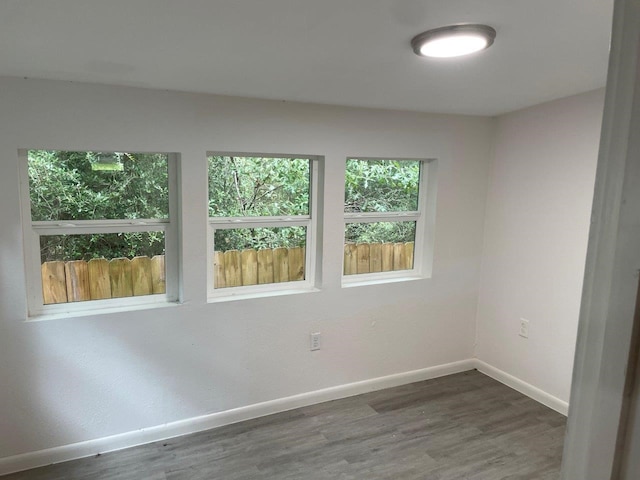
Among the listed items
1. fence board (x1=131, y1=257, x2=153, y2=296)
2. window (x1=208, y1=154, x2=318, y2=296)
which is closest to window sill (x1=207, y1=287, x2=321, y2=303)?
window (x1=208, y1=154, x2=318, y2=296)

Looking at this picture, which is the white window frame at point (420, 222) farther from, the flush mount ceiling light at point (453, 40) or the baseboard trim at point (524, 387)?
the flush mount ceiling light at point (453, 40)

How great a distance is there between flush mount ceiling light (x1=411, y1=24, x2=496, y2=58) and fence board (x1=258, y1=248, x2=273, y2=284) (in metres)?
1.69

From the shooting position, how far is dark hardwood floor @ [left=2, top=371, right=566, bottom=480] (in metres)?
2.36

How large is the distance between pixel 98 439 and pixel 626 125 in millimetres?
2905

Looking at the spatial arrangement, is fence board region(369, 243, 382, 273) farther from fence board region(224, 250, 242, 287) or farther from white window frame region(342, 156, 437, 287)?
fence board region(224, 250, 242, 287)

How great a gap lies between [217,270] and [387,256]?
1.35m

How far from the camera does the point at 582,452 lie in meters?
0.48

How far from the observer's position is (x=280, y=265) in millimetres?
3020

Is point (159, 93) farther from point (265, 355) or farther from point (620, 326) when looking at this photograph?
point (620, 326)

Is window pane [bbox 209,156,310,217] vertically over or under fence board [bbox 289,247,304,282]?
over

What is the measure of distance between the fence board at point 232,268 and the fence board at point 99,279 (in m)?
0.71

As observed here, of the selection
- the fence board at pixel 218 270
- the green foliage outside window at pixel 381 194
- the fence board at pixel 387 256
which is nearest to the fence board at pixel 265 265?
the fence board at pixel 218 270

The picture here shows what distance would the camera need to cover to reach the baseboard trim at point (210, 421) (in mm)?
2352

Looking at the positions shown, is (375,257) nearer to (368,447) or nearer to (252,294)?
(252,294)
